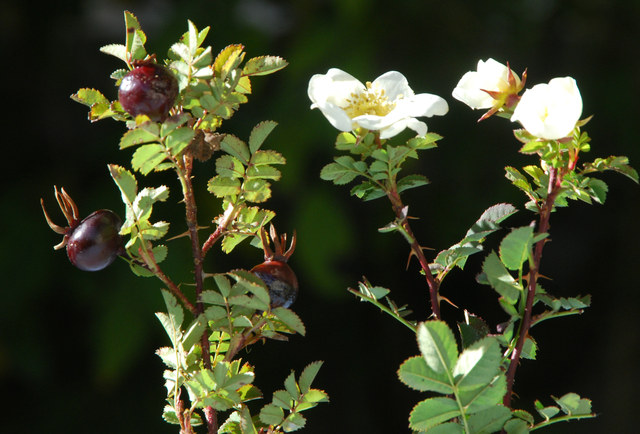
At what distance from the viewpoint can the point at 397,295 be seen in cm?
118

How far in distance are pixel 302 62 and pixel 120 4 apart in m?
0.40

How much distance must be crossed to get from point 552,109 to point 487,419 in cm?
11

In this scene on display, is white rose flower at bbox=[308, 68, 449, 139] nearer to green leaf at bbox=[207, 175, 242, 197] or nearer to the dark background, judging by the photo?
green leaf at bbox=[207, 175, 242, 197]

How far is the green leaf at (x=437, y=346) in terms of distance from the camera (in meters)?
0.23

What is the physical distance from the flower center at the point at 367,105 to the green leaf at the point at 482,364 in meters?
0.11

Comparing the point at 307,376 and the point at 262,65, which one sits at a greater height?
the point at 262,65

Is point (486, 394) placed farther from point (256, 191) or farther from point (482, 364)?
point (256, 191)

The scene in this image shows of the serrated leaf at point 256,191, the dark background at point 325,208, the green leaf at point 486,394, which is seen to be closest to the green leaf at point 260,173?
the serrated leaf at point 256,191

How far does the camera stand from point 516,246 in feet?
0.78

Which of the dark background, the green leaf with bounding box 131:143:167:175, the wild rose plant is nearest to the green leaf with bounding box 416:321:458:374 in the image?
the wild rose plant

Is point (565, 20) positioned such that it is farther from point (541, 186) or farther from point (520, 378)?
point (541, 186)

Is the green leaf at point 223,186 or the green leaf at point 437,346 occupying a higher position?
the green leaf at point 223,186

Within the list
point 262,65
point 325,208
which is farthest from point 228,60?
point 325,208

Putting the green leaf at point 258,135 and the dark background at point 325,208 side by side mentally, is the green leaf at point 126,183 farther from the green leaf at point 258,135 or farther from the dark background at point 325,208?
the dark background at point 325,208
